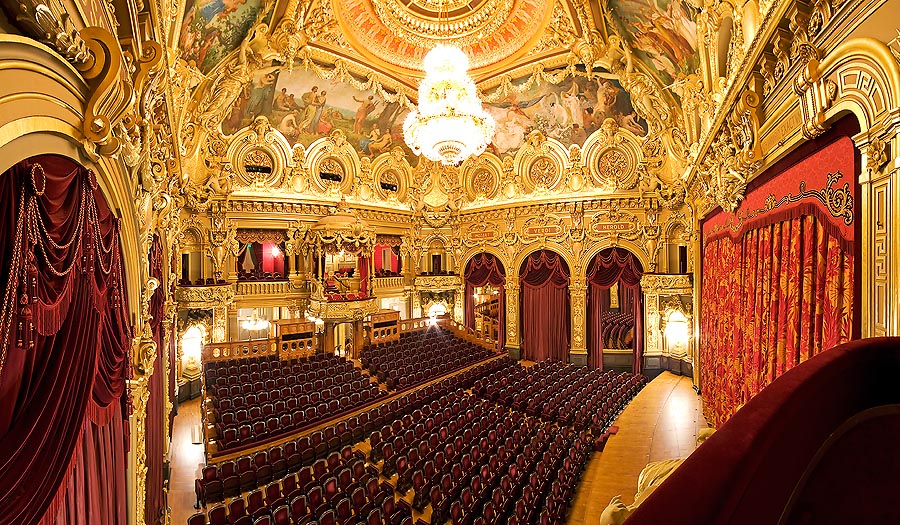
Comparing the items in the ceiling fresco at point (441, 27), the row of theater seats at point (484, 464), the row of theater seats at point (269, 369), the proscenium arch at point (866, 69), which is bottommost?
the row of theater seats at point (484, 464)

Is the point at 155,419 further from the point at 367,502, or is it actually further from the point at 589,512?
the point at 589,512

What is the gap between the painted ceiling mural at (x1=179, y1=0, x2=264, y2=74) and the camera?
8.02 meters

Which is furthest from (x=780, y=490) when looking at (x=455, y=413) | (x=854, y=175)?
(x=455, y=413)

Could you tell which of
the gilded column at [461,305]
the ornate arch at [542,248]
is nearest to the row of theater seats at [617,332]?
the ornate arch at [542,248]

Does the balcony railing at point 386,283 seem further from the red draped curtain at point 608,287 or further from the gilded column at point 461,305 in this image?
the red draped curtain at point 608,287

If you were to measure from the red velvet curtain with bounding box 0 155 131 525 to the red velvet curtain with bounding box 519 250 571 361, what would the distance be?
14983mm

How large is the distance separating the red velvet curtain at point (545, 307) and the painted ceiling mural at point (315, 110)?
311 inches

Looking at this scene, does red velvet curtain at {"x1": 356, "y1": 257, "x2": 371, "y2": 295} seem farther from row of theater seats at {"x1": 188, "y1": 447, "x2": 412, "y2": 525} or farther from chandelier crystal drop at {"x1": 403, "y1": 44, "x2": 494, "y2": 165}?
row of theater seats at {"x1": 188, "y1": 447, "x2": 412, "y2": 525}

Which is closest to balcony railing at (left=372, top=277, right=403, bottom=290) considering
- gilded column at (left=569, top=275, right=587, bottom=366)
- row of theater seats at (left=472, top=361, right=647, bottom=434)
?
row of theater seats at (left=472, top=361, right=647, bottom=434)

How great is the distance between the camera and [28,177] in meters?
1.91

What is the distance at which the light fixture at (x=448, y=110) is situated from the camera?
1003 cm

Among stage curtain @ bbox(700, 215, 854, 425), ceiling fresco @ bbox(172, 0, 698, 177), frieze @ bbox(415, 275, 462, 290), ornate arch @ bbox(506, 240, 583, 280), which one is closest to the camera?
stage curtain @ bbox(700, 215, 854, 425)

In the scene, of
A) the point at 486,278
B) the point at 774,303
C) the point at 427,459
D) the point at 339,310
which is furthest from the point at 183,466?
the point at 486,278

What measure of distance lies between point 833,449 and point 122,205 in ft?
14.7
